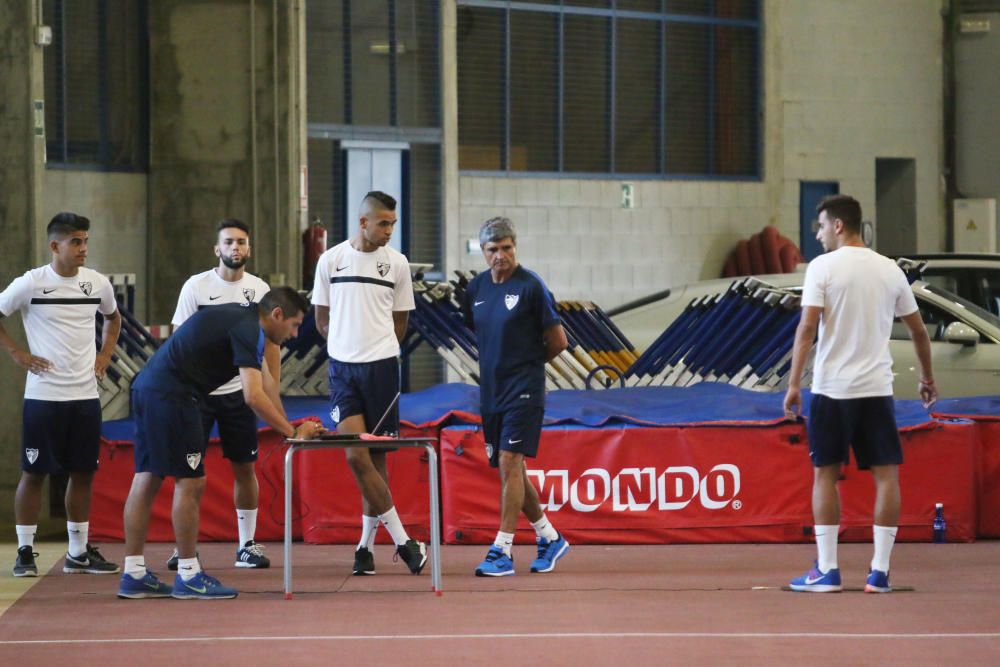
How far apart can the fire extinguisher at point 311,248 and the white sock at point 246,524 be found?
284 inches

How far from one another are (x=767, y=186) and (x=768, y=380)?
9600 mm

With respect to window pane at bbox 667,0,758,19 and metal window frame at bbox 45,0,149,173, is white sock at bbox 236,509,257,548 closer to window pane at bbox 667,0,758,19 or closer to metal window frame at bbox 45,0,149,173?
metal window frame at bbox 45,0,149,173

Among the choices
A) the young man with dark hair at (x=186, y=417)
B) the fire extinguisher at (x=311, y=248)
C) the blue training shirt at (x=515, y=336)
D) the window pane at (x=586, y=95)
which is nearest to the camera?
the young man with dark hair at (x=186, y=417)

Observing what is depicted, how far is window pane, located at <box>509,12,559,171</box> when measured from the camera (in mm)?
19734

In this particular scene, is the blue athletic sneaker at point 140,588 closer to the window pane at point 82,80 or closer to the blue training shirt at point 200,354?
the blue training shirt at point 200,354

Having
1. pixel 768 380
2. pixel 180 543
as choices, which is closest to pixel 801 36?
pixel 768 380

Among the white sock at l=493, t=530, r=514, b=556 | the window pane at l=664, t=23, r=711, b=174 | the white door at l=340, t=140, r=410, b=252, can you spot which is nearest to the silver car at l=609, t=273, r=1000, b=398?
the white sock at l=493, t=530, r=514, b=556

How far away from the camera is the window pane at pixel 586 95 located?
20.0 meters

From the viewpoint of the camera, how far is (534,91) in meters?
19.9

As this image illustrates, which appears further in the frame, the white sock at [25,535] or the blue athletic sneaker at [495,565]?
the white sock at [25,535]

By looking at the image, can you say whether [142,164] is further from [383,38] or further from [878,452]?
[878,452]

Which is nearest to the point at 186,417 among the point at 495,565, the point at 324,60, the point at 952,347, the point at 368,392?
the point at 368,392

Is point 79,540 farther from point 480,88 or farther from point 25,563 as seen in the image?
point 480,88

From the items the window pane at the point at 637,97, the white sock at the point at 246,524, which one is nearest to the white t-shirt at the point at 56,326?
the white sock at the point at 246,524
